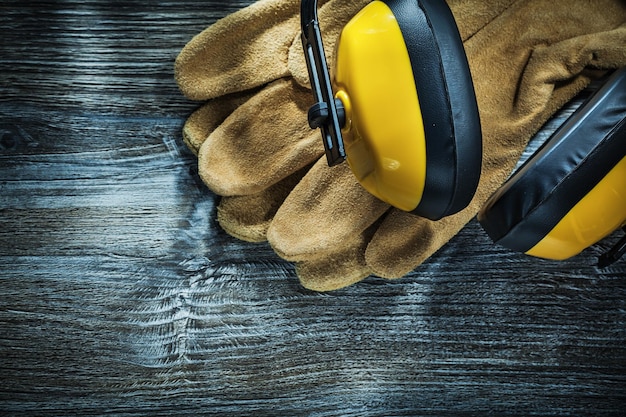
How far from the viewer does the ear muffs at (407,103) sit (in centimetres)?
54

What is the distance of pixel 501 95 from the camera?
74 cm

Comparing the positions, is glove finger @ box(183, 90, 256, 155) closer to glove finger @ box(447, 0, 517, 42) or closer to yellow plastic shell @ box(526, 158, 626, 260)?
glove finger @ box(447, 0, 517, 42)

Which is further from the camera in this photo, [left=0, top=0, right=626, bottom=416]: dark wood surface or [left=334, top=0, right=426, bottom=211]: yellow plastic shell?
[left=0, top=0, right=626, bottom=416]: dark wood surface

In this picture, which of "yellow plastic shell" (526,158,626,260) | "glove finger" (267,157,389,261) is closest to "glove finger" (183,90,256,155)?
"glove finger" (267,157,389,261)

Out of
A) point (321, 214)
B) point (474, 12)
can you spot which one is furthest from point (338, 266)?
point (474, 12)

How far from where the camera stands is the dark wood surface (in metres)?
0.76

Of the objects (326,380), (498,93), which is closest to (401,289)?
(326,380)

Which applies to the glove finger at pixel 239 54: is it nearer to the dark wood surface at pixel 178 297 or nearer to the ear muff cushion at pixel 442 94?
the dark wood surface at pixel 178 297

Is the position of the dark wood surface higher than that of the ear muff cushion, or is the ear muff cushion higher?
the ear muff cushion

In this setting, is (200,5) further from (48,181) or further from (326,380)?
(326,380)

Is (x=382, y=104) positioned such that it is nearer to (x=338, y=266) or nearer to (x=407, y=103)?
(x=407, y=103)

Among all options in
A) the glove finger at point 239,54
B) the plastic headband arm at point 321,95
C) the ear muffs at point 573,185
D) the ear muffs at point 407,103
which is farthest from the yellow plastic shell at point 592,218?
the glove finger at point 239,54

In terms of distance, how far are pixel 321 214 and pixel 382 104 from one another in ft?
0.67

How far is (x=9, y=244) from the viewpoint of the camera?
78 cm
